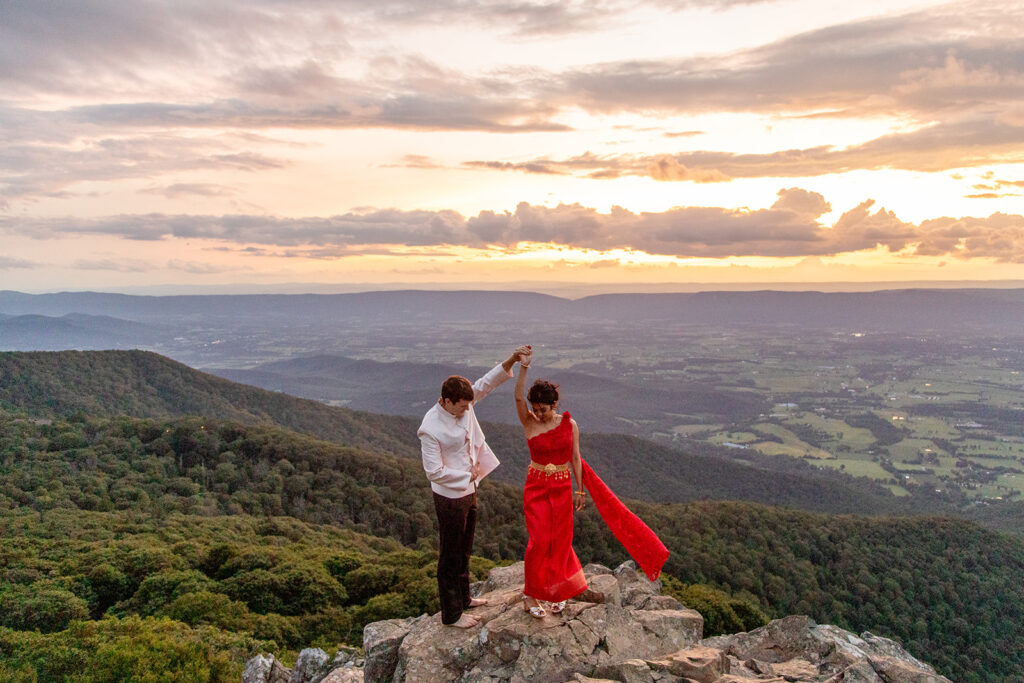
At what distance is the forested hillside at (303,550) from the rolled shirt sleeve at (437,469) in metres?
10.7

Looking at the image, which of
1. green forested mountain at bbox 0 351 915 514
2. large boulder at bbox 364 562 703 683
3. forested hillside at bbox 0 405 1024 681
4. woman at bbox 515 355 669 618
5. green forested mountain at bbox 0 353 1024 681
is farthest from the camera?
green forested mountain at bbox 0 351 915 514

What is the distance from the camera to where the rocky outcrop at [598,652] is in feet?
27.0

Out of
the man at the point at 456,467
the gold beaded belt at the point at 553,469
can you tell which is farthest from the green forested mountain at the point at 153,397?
the gold beaded belt at the point at 553,469

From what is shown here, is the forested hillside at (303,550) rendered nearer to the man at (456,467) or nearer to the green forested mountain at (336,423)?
the man at (456,467)

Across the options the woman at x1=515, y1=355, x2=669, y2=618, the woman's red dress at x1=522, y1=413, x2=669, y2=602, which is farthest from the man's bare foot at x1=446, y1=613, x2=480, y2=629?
the woman's red dress at x1=522, y1=413, x2=669, y2=602

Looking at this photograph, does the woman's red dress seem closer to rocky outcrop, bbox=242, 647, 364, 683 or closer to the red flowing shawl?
the red flowing shawl

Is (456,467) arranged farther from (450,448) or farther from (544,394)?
(544,394)

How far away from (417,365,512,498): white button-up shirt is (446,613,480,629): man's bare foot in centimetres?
215

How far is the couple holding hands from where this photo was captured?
812 cm

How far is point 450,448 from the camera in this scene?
26.8 ft

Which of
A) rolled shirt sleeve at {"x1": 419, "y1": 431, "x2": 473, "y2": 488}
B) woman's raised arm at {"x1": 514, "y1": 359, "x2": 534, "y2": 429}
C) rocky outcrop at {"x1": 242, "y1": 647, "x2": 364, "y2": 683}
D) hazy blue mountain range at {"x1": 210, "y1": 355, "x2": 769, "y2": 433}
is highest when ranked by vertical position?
woman's raised arm at {"x1": 514, "y1": 359, "x2": 534, "y2": 429}

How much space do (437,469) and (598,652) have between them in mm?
3892

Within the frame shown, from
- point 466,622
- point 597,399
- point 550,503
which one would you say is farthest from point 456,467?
point 597,399

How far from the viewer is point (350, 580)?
80.9ft
